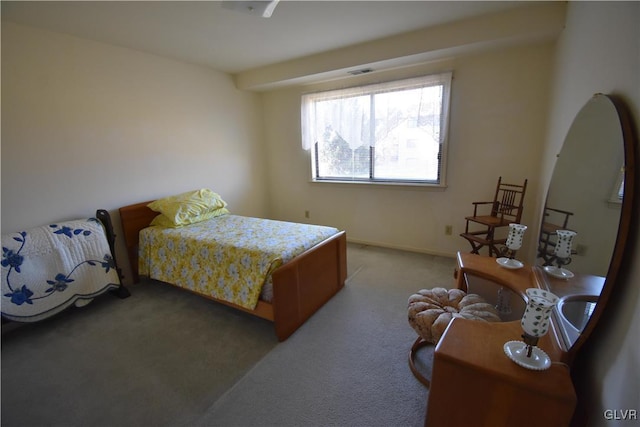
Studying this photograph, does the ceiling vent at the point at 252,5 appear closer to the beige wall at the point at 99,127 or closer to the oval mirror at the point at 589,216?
the oval mirror at the point at 589,216

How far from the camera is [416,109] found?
3223mm

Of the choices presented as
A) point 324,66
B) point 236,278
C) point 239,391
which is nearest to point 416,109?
point 324,66

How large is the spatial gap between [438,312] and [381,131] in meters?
2.50

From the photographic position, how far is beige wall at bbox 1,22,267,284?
7.16ft

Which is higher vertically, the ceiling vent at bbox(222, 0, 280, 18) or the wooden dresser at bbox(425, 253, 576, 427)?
the ceiling vent at bbox(222, 0, 280, 18)

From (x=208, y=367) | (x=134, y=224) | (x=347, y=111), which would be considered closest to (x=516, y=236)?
(x=208, y=367)

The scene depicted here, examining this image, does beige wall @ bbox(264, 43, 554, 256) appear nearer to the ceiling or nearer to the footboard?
the ceiling

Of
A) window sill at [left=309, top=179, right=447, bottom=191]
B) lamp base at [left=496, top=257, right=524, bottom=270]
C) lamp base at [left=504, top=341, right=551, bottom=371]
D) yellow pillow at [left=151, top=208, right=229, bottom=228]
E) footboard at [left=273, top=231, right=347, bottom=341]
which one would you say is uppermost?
window sill at [left=309, top=179, right=447, bottom=191]

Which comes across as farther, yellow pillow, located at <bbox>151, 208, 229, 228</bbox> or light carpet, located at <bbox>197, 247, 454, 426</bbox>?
yellow pillow, located at <bbox>151, 208, 229, 228</bbox>

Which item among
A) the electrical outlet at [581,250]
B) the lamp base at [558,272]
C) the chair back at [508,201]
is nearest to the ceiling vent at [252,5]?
the electrical outlet at [581,250]

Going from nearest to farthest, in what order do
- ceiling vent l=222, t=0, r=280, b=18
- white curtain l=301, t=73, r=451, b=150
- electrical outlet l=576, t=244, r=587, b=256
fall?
electrical outlet l=576, t=244, r=587, b=256 < ceiling vent l=222, t=0, r=280, b=18 < white curtain l=301, t=73, r=451, b=150

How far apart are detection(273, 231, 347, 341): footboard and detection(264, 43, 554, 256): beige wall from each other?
4.31ft

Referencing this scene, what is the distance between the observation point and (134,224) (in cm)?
284

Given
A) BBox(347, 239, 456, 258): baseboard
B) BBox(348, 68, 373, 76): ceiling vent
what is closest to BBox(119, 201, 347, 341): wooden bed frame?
BBox(347, 239, 456, 258): baseboard
